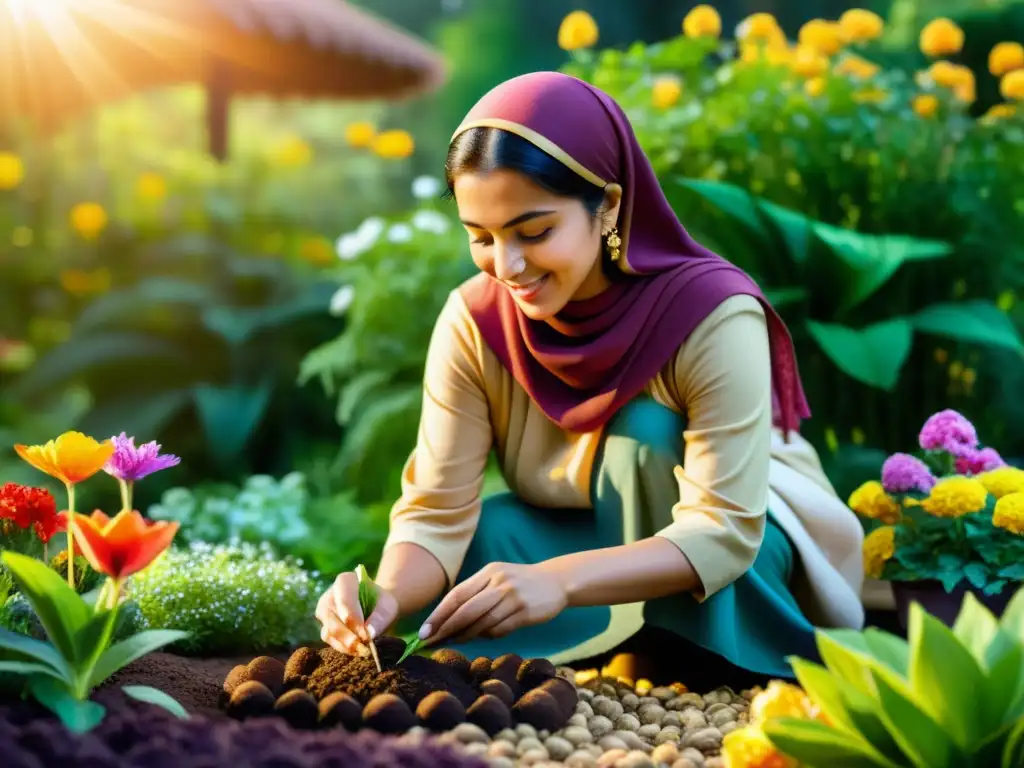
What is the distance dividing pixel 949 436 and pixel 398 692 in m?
1.75

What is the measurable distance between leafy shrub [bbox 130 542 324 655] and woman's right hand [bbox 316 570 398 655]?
0.69 meters

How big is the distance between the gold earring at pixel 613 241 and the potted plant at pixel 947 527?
992 millimetres

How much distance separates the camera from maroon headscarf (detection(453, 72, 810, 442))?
266 cm

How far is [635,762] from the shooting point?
2215 millimetres

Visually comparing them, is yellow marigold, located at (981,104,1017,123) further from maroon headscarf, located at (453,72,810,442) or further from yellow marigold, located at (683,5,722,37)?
maroon headscarf, located at (453,72,810,442)

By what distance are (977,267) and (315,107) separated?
20.0ft

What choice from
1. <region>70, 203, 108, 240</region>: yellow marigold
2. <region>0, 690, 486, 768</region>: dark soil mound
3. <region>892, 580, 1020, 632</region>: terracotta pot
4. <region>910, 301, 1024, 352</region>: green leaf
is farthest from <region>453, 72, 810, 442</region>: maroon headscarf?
<region>70, 203, 108, 240</region>: yellow marigold

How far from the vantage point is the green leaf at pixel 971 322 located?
4.20m

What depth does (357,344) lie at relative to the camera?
16.2ft

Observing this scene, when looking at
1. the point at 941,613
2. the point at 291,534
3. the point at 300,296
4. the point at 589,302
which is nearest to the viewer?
the point at 589,302

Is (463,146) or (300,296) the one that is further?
(300,296)

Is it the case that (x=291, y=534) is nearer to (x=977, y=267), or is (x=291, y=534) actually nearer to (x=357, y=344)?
(x=357, y=344)

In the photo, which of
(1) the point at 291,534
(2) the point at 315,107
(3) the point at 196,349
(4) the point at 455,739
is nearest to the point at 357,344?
(1) the point at 291,534

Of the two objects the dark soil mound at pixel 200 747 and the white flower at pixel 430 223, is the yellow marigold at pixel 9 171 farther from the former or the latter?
the dark soil mound at pixel 200 747
